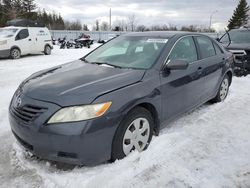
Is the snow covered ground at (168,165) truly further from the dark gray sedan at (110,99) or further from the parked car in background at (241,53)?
the parked car in background at (241,53)

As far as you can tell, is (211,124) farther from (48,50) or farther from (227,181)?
(48,50)

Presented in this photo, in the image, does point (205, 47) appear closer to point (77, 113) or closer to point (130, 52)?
point (130, 52)

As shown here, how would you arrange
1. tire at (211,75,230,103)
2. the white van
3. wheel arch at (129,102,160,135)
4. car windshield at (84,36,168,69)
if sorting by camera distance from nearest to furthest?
wheel arch at (129,102,160,135) < car windshield at (84,36,168,69) < tire at (211,75,230,103) < the white van

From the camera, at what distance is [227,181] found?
2859 mm

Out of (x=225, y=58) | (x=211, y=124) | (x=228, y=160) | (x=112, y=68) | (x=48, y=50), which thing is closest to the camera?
(x=228, y=160)

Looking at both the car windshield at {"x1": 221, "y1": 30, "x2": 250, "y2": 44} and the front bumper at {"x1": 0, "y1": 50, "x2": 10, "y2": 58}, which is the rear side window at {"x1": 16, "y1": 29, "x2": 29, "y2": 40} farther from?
the car windshield at {"x1": 221, "y1": 30, "x2": 250, "y2": 44}

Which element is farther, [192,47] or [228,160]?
[192,47]

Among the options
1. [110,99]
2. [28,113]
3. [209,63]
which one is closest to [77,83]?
[110,99]

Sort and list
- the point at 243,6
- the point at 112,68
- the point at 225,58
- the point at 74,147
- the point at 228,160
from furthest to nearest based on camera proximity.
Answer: the point at 243,6 → the point at 225,58 → the point at 112,68 → the point at 228,160 → the point at 74,147

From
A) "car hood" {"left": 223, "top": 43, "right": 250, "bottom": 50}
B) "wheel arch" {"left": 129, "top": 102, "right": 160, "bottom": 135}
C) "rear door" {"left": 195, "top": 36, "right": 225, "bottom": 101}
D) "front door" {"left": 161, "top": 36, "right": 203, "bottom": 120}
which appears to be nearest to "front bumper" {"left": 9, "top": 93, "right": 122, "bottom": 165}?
"wheel arch" {"left": 129, "top": 102, "right": 160, "bottom": 135}

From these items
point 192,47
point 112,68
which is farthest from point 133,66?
point 192,47

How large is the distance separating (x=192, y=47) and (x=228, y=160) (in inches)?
83.1

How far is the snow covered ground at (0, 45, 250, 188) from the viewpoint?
9.26 feet

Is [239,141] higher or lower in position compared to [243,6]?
lower
